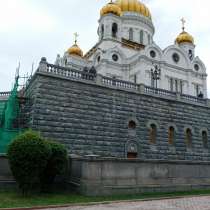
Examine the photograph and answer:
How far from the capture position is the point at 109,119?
771 inches

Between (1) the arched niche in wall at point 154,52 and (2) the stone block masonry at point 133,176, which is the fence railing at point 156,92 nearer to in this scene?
(2) the stone block masonry at point 133,176

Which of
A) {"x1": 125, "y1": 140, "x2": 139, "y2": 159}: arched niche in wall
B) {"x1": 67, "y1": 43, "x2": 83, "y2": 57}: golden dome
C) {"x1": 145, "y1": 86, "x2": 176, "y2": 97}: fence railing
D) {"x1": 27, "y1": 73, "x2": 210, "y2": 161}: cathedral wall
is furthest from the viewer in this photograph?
{"x1": 67, "y1": 43, "x2": 83, "y2": 57}: golden dome

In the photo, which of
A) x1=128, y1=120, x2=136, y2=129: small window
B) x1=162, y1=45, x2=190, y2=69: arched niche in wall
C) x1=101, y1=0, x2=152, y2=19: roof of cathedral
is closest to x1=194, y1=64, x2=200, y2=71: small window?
x1=162, y1=45, x2=190, y2=69: arched niche in wall

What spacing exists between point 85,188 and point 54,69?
9313 millimetres

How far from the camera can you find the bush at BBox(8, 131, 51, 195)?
35.3 ft

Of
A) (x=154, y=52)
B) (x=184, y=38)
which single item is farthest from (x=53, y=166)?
(x=184, y=38)

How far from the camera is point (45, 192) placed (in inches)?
471

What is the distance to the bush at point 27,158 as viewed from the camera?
10.8m

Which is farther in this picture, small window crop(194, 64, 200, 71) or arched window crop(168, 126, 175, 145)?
small window crop(194, 64, 200, 71)

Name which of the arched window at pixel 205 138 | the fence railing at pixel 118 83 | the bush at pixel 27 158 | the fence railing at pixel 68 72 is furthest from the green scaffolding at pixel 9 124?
the arched window at pixel 205 138

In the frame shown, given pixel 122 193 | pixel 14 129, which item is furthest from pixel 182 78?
pixel 122 193

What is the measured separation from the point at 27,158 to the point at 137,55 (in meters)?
26.6

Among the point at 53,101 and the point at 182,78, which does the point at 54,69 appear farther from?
the point at 182,78

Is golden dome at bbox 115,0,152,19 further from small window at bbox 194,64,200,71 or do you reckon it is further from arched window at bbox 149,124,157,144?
arched window at bbox 149,124,157,144
